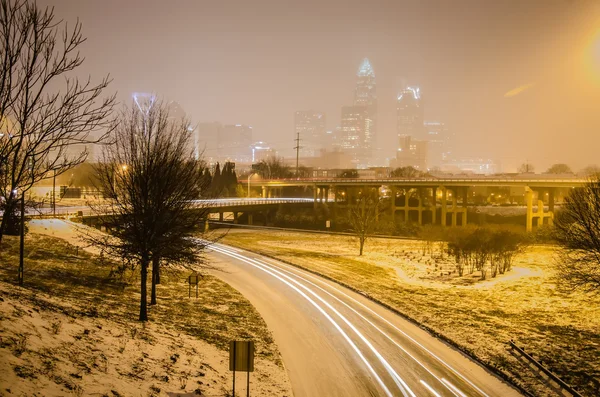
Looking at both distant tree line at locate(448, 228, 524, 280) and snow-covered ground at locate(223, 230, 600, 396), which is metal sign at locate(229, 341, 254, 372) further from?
distant tree line at locate(448, 228, 524, 280)

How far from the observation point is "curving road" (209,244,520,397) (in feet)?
44.2

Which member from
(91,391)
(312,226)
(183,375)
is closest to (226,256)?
(183,375)

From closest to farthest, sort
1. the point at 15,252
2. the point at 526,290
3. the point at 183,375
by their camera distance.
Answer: the point at 183,375 < the point at 15,252 < the point at 526,290

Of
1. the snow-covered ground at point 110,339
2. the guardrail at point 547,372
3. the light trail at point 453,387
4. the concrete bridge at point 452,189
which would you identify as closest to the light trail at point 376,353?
the light trail at point 453,387

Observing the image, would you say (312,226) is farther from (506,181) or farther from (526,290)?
(526,290)

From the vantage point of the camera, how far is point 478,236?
3938 cm

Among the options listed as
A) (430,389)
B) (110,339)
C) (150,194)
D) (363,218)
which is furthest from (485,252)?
(110,339)

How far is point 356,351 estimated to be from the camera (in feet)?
54.1

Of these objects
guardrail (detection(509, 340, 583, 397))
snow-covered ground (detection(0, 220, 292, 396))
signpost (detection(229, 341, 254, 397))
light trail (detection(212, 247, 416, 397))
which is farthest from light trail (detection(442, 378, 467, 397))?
signpost (detection(229, 341, 254, 397))

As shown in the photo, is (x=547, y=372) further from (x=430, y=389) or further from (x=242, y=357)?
(x=242, y=357)

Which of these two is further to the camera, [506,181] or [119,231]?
[506,181]

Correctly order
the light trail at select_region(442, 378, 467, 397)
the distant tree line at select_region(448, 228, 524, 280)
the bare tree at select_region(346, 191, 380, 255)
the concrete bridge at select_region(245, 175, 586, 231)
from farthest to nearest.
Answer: the concrete bridge at select_region(245, 175, 586, 231) → the bare tree at select_region(346, 191, 380, 255) → the distant tree line at select_region(448, 228, 524, 280) → the light trail at select_region(442, 378, 467, 397)

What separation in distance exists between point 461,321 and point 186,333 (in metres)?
13.6

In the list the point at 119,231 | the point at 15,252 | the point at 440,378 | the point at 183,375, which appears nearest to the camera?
the point at 183,375
